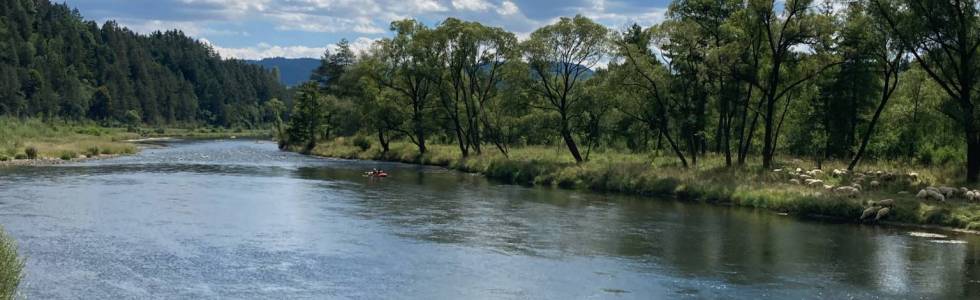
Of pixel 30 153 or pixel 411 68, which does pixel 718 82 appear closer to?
pixel 411 68

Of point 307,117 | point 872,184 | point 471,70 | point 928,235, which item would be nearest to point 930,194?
point 872,184

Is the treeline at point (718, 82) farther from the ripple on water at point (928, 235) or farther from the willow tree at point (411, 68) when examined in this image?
the ripple on water at point (928, 235)

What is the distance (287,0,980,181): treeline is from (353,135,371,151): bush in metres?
6.47

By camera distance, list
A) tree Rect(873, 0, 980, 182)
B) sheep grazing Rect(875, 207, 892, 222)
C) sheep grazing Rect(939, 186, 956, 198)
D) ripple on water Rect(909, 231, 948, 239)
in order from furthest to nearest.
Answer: tree Rect(873, 0, 980, 182)
sheep grazing Rect(939, 186, 956, 198)
sheep grazing Rect(875, 207, 892, 222)
ripple on water Rect(909, 231, 948, 239)

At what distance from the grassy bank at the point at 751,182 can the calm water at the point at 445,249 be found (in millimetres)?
1990

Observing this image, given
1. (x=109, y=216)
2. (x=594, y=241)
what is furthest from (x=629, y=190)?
(x=109, y=216)

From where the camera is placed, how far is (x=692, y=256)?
2362 cm

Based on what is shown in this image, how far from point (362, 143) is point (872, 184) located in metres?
59.2

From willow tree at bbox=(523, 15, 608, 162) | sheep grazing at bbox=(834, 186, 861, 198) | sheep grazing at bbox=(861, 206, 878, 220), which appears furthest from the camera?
willow tree at bbox=(523, 15, 608, 162)

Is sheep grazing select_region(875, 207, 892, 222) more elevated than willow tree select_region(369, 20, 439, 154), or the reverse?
willow tree select_region(369, 20, 439, 154)

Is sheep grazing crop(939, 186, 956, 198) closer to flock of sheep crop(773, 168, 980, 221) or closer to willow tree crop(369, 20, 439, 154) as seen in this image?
flock of sheep crop(773, 168, 980, 221)

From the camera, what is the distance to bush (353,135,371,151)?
85.0m

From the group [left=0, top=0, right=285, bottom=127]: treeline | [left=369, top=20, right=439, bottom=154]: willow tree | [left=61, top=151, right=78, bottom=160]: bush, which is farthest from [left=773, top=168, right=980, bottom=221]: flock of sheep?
[left=0, top=0, right=285, bottom=127]: treeline

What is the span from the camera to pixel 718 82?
5012cm
